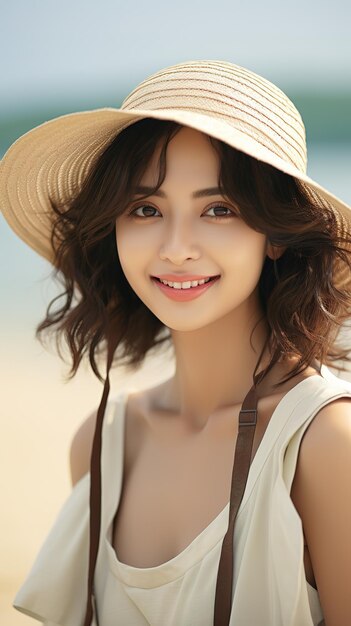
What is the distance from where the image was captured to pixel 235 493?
2117 mm

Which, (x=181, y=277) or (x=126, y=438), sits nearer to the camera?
(x=181, y=277)

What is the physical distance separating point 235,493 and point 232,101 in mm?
900

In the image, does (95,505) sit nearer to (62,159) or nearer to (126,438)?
(126,438)

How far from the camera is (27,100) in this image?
32.8ft

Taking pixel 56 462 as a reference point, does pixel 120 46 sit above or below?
above

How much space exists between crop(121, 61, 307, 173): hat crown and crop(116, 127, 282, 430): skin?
3.0 inches

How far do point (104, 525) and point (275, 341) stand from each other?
70 cm

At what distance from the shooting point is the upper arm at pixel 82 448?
2.80 metres

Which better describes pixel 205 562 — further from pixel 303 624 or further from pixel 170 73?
pixel 170 73

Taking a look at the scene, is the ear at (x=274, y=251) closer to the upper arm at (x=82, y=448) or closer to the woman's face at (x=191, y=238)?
the woman's face at (x=191, y=238)

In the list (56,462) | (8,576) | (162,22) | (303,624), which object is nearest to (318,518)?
(303,624)

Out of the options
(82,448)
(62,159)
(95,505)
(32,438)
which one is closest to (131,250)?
(62,159)

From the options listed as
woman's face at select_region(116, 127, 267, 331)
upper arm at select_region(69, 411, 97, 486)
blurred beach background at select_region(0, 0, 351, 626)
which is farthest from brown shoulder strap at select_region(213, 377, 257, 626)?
blurred beach background at select_region(0, 0, 351, 626)

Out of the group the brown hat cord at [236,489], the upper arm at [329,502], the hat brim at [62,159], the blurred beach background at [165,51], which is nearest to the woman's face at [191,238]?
the hat brim at [62,159]
